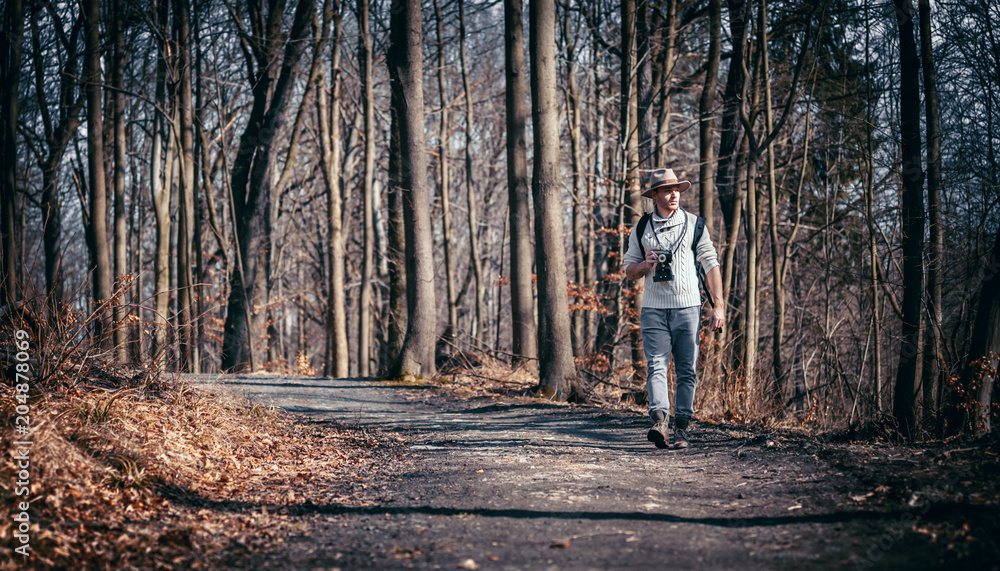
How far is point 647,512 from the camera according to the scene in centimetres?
394

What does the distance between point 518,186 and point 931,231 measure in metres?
6.41

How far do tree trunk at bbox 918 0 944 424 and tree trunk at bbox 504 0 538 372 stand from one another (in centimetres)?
547

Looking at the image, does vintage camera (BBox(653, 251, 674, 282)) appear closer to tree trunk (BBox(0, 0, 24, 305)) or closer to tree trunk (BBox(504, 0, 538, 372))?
tree trunk (BBox(504, 0, 538, 372))

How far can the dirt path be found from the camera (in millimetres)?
3174

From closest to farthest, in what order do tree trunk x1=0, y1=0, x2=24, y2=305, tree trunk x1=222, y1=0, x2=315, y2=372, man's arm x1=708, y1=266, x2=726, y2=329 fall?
1. man's arm x1=708, y1=266, x2=726, y2=329
2. tree trunk x1=0, y1=0, x2=24, y2=305
3. tree trunk x1=222, y1=0, x2=315, y2=372

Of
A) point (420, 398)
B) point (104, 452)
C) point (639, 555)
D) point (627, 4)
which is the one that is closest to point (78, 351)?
point (104, 452)

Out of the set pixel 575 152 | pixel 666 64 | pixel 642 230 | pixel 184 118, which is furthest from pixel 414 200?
pixel 184 118

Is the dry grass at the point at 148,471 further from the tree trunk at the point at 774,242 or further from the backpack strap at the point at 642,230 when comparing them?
the tree trunk at the point at 774,242

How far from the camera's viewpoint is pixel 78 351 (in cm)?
556

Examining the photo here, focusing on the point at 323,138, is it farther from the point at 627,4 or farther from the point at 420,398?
the point at 420,398

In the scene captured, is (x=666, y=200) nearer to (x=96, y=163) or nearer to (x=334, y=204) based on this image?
(x=96, y=163)

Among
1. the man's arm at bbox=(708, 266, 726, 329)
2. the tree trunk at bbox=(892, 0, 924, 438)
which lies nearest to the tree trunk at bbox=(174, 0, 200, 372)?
the man's arm at bbox=(708, 266, 726, 329)

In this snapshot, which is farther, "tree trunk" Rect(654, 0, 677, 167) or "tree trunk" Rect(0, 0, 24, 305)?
"tree trunk" Rect(654, 0, 677, 167)

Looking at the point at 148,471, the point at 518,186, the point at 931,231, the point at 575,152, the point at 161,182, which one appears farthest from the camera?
the point at 161,182
